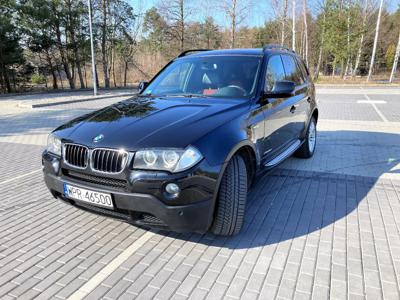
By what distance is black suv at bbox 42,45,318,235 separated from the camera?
2537 mm

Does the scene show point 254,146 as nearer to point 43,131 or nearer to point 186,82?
point 186,82

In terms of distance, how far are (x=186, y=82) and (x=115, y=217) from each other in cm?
205

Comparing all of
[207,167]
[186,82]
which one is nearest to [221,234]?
[207,167]

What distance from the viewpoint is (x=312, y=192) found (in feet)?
14.0

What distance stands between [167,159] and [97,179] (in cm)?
67

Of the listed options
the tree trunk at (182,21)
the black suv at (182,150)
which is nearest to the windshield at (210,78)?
the black suv at (182,150)

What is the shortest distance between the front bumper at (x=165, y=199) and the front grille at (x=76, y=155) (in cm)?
14

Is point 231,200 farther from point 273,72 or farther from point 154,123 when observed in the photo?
point 273,72

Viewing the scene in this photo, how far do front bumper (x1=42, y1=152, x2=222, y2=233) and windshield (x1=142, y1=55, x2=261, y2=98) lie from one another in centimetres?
138

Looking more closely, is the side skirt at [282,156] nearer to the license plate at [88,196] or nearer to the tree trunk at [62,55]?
the license plate at [88,196]

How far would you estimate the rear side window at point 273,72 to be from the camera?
3.82 metres

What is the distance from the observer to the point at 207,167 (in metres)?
2.59

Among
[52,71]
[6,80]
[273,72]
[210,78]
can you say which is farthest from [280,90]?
[52,71]

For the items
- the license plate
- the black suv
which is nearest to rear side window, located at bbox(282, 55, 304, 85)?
the black suv
